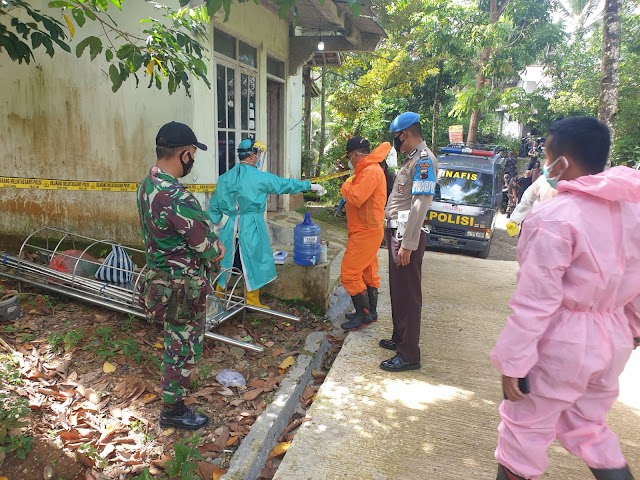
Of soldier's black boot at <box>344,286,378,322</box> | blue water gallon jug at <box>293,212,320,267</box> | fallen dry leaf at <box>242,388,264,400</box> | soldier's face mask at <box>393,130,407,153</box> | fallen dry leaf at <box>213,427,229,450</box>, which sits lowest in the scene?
fallen dry leaf at <box>213,427,229,450</box>

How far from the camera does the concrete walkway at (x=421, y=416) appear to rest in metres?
2.52

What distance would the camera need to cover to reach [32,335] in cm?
367

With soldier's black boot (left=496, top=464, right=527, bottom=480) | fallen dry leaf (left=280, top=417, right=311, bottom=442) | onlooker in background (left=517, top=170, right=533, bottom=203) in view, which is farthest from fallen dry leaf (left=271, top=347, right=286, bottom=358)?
onlooker in background (left=517, top=170, right=533, bottom=203)

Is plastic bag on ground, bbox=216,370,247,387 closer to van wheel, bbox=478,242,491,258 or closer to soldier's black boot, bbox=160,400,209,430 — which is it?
soldier's black boot, bbox=160,400,209,430

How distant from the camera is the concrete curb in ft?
8.38

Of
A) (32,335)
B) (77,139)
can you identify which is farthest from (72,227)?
(32,335)

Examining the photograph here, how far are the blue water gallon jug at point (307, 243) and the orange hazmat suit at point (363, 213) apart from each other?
0.57m

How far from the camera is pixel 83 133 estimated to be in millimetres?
5145

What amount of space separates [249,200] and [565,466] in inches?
125

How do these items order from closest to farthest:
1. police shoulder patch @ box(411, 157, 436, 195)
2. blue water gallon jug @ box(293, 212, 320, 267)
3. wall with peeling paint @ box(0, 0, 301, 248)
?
police shoulder patch @ box(411, 157, 436, 195)
blue water gallon jug @ box(293, 212, 320, 267)
wall with peeling paint @ box(0, 0, 301, 248)

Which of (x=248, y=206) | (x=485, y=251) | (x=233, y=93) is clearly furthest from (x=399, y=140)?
(x=485, y=251)

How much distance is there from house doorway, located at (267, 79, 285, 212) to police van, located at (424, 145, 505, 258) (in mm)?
3050

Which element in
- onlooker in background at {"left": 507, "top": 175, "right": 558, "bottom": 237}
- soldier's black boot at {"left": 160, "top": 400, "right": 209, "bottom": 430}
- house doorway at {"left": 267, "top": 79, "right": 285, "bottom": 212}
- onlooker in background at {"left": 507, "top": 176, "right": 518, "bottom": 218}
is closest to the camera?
soldier's black boot at {"left": 160, "top": 400, "right": 209, "bottom": 430}

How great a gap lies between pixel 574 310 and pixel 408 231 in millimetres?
1649
